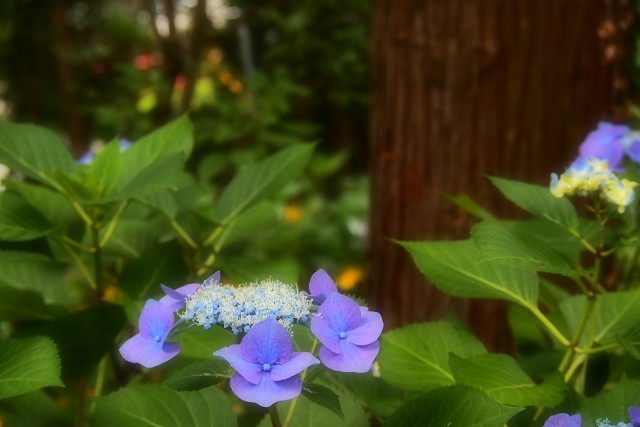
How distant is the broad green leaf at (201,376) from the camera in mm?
749

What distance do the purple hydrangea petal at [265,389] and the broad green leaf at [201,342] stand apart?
0.86 feet

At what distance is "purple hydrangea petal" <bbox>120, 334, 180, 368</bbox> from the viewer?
0.76m

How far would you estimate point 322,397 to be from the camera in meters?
0.76

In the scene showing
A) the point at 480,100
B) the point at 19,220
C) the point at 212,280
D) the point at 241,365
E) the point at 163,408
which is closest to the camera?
the point at 241,365

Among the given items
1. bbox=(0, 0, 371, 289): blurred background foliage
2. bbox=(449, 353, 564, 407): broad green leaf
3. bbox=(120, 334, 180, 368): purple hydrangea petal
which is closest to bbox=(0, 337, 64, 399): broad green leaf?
bbox=(120, 334, 180, 368): purple hydrangea petal

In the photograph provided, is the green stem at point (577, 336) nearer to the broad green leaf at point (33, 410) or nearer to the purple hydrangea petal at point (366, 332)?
the purple hydrangea petal at point (366, 332)

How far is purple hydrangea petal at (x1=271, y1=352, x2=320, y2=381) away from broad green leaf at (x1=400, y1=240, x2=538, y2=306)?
1.31 ft

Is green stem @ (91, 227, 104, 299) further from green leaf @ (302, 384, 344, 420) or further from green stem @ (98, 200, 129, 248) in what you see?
green leaf @ (302, 384, 344, 420)

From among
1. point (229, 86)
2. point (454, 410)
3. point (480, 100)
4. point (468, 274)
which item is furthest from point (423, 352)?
point (229, 86)

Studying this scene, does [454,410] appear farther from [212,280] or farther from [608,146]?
[608,146]

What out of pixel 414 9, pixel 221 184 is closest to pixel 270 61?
pixel 221 184

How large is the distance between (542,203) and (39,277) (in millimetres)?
776

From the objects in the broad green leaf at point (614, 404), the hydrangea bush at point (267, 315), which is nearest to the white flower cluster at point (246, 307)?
the hydrangea bush at point (267, 315)

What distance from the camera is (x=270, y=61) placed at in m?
4.65
